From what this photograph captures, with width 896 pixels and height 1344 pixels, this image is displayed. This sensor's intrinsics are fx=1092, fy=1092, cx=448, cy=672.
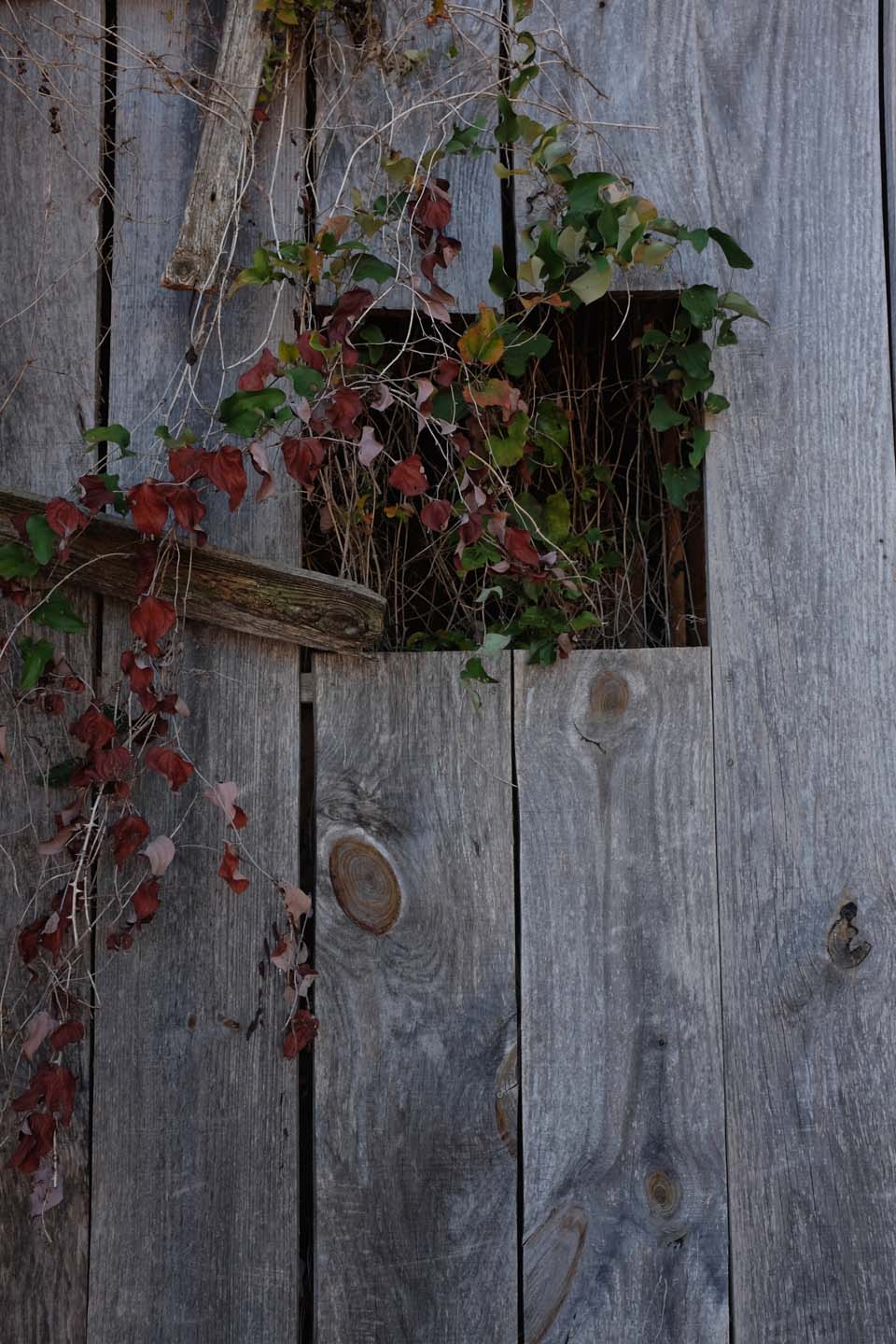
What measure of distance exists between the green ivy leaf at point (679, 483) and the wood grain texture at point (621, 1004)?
0.23 metres

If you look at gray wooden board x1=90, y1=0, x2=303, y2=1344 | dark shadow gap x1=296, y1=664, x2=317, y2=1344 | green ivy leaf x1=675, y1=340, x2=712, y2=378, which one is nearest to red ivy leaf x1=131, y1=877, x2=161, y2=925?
gray wooden board x1=90, y1=0, x2=303, y2=1344

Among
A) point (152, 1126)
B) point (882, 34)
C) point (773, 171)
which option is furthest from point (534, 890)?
point (882, 34)

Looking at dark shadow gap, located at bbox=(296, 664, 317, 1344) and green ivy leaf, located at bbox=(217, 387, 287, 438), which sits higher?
green ivy leaf, located at bbox=(217, 387, 287, 438)

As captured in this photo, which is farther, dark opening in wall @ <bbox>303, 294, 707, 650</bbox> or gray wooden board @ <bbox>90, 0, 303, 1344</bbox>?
dark opening in wall @ <bbox>303, 294, 707, 650</bbox>

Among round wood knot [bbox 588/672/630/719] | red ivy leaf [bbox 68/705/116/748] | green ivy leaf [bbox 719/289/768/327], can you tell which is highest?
green ivy leaf [bbox 719/289/768/327]

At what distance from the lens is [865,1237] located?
4.98 feet

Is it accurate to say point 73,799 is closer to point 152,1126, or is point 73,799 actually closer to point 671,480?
point 152,1126

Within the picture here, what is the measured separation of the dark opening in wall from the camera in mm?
1620

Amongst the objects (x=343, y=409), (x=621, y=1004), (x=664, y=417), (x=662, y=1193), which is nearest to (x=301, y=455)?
(x=343, y=409)

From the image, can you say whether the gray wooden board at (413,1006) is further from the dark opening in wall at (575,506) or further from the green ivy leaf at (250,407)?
the green ivy leaf at (250,407)

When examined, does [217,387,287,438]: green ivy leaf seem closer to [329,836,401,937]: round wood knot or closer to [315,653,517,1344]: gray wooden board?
[315,653,517,1344]: gray wooden board

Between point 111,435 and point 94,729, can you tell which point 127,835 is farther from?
point 111,435

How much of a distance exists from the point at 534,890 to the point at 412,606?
1.60 feet

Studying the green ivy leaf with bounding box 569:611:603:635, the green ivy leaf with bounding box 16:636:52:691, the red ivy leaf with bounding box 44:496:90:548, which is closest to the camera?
the red ivy leaf with bounding box 44:496:90:548
